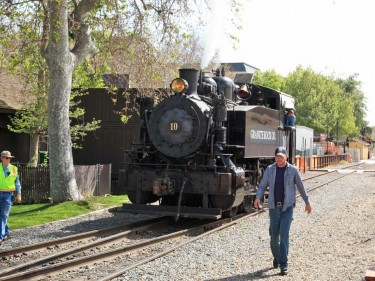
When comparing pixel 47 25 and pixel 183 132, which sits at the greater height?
pixel 47 25

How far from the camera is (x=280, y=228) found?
7.31 meters

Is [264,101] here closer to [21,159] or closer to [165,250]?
[165,250]

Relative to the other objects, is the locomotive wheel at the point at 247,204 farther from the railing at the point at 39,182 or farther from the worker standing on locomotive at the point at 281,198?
the railing at the point at 39,182

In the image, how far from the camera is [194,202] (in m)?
11.9

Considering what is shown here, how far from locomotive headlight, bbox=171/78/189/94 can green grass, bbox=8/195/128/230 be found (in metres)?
4.11

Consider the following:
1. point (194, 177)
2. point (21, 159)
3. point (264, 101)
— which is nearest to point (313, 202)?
point (264, 101)

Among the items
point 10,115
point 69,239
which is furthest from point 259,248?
point 10,115

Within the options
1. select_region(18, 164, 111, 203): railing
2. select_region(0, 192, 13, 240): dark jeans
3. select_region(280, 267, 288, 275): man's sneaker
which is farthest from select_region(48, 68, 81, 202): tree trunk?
select_region(280, 267, 288, 275): man's sneaker

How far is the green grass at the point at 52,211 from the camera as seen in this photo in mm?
11892

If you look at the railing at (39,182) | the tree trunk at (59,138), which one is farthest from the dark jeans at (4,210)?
the railing at (39,182)

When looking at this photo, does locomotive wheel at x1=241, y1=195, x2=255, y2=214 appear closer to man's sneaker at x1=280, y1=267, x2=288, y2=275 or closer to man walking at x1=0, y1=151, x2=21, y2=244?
man walking at x1=0, y1=151, x2=21, y2=244

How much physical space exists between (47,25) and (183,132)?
18.0 feet

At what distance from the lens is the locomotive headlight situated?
11.0m

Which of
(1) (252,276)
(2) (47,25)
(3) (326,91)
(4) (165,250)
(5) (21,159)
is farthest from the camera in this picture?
(3) (326,91)
